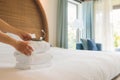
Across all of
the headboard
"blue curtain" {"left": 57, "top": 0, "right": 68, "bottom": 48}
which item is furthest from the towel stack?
"blue curtain" {"left": 57, "top": 0, "right": 68, "bottom": 48}

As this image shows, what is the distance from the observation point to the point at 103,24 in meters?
5.13

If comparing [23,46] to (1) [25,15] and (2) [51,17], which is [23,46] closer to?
(1) [25,15]

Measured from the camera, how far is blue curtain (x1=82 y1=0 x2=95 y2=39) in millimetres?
5316

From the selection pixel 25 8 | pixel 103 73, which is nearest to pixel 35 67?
pixel 103 73

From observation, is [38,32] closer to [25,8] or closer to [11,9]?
[25,8]

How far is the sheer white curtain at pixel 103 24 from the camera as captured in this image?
16.4 ft

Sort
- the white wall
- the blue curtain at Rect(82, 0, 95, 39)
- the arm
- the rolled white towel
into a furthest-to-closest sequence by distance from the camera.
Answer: the blue curtain at Rect(82, 0, 95, 39) < the white wall < the arm < the rolled white towel

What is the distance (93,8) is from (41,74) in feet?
15.4

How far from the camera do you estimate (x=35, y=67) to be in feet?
3.85

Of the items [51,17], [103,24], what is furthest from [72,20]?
[51,17]

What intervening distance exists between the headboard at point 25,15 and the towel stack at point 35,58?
1.85m

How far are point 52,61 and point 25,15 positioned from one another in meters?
2.05

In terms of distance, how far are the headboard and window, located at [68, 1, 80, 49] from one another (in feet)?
5.35

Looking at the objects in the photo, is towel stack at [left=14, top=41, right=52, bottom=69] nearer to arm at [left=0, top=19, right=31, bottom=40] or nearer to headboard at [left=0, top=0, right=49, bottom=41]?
arm at [left=0, top=19, right=31, bottom=40]
